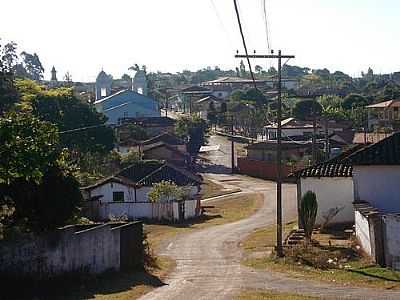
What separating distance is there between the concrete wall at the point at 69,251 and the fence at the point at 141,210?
66.9 feet

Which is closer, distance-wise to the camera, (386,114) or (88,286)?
(88,286)

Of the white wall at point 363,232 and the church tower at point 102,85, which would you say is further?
the church tower at point 102,85

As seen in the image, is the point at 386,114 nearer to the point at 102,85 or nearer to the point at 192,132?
the point at 192,132

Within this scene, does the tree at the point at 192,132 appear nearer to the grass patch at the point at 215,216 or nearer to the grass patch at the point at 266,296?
the grass patch at the point at 215,216

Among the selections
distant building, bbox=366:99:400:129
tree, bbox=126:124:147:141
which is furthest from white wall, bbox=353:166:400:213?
tree, bbox=126:124:147:141

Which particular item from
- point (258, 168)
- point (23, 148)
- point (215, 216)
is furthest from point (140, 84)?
point (23, 148)

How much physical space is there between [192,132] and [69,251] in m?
65.6

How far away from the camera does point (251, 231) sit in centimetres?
3862

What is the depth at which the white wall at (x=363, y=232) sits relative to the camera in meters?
25.6

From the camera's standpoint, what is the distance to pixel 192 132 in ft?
287

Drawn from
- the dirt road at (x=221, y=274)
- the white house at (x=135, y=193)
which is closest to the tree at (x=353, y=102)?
the white house at (x=135, y=193)

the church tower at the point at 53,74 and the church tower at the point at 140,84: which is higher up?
the church tower at the point at 53,74

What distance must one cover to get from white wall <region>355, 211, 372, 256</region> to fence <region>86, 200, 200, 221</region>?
18801 mm

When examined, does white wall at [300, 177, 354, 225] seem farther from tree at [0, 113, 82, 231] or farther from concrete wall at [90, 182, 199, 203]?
tree at [0, 113, 82, 231]
